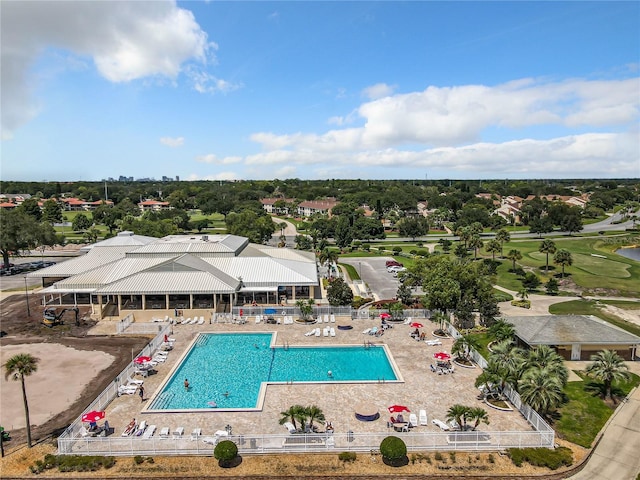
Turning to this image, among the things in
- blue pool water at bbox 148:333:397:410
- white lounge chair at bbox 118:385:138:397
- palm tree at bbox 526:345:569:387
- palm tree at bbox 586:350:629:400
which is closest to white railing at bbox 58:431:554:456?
palm tree at bbox 526:345:569:387

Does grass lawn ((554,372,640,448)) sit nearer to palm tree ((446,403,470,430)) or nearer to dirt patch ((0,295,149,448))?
palm tree ((446,403,470,430))

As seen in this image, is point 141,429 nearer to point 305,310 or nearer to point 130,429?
point 130,429

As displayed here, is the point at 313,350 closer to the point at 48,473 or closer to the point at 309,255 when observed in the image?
the point at 48,473

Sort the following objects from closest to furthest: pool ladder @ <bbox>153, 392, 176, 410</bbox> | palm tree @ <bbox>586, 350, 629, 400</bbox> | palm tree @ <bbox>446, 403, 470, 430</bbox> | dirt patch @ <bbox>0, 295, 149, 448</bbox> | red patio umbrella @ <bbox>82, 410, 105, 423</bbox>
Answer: palm tree @ <bbox>446, 403, 470, 430</bbox>, red patio umbrella @ <bbox>82, 410, 105, 423</bbox>, dirt patch @ <bbox>0, 295, 149, 448</bbox>, pool ladder @ <bbox>153, 392, 176, 410</bbox>, palm tree @ <bbox>586, 350, 629, 400</bbox>

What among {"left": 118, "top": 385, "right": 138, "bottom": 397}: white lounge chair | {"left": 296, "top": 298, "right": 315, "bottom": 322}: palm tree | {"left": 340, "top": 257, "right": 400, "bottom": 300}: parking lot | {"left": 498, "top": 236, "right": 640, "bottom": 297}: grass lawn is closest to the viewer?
{"left": 118, "top": 385, "right": 138, "bottom": 397}: white lounge chair

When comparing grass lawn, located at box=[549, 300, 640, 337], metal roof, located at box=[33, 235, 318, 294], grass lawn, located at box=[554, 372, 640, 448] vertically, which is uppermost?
metal roof, located at box=[33, 235, 318, 294]

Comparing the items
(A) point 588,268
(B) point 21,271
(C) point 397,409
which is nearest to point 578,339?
(C) point 397,409
